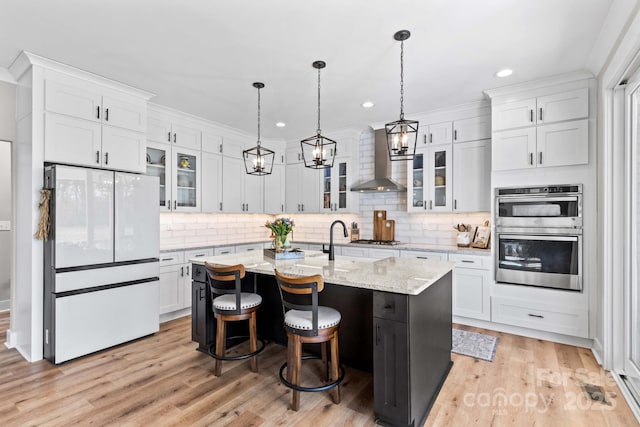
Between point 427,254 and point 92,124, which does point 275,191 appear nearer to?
point 427,254

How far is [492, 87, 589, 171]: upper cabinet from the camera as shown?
3268 mm

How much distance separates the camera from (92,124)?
3285mm

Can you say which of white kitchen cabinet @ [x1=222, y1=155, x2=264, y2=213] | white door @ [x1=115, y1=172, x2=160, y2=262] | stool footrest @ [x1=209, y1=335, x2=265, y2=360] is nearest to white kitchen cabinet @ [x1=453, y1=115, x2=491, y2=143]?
white kitchen cabinet @ [x1=222, y1=155, x2=264, y2=213]

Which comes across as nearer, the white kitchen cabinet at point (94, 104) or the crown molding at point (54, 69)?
the crown molding at point (54, 69)

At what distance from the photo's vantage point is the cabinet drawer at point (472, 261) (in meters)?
3.77

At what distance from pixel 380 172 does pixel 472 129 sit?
1.39 meters

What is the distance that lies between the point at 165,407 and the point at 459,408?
205 centimetres

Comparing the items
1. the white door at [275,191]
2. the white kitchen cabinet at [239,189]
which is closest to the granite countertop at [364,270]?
the white kitchen cabinet at [239,189]

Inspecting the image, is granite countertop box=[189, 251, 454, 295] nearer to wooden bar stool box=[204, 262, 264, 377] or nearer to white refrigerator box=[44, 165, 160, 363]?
wooden bar stool box=[204, 262, 264, 377]

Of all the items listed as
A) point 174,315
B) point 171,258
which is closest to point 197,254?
point 171,258

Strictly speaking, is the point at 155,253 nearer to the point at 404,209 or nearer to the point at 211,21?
the point at 211,21

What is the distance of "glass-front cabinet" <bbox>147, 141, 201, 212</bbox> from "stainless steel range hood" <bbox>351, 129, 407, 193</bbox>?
2360 millimetres

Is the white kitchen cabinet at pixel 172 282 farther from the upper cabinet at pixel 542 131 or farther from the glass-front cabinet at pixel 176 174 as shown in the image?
the upper cabinet at pixel 542 131

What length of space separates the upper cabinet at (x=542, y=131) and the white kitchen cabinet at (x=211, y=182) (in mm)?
3783
